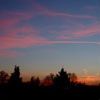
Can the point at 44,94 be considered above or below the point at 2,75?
below

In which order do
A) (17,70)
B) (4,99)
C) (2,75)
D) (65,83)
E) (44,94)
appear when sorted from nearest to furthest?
(4,99), (44,94), (17,70), (65,83), (2,75)

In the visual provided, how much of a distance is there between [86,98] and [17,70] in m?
22.0

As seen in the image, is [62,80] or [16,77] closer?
[16,77]

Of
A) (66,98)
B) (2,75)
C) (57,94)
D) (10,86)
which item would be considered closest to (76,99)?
(66,98)

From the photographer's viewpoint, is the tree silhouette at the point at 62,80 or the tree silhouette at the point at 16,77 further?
the tree silhouette at the point at 62,80

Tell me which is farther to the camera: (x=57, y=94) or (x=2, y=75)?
(x=2, y=75)

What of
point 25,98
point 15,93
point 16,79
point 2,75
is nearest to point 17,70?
point 16,79

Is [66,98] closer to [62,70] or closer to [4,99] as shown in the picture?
[4,99]

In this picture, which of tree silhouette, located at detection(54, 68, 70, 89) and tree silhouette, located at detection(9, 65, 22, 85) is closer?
tree silhouette, located at detection(9, 65, 22, 85)

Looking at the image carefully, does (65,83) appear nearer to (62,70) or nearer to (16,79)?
(62,70)

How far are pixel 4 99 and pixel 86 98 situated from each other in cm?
1691

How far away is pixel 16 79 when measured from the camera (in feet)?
241

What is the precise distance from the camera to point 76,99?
6000cm

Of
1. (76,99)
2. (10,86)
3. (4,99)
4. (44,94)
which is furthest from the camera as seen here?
(10,86)
